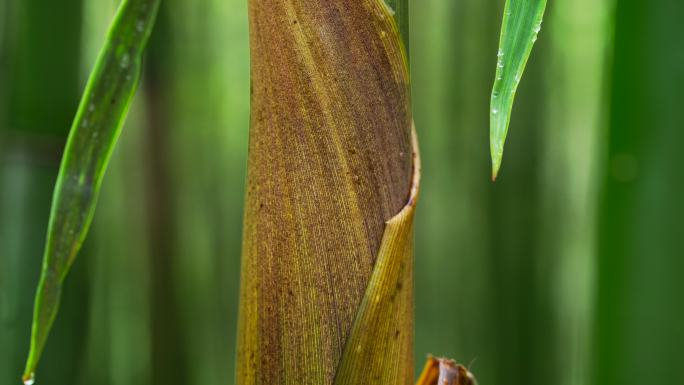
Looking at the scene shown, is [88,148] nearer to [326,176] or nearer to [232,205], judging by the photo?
[326,176]

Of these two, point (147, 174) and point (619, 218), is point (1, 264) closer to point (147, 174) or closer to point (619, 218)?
point (147, 174)

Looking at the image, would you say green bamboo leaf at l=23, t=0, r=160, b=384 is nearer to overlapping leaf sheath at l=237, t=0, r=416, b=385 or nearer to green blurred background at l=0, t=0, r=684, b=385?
overlapping leaf sheath at l=237, t=0, r=416, b=385

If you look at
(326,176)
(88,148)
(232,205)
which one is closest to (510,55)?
(326,176)

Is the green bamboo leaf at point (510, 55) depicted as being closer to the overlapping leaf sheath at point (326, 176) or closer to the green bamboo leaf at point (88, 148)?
the overlapping leaf sheath at point (326, 176)

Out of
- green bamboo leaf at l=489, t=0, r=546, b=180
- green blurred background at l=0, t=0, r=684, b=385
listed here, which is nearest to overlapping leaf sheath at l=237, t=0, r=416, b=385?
green bamboo leaf at l=489, t=0, r=546, b=180

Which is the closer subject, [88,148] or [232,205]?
[88,148]

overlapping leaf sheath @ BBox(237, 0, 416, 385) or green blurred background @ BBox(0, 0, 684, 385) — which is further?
green blurred background @ BBox(0, 0, 684, 385)
